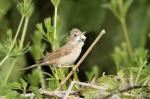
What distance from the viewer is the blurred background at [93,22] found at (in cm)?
643

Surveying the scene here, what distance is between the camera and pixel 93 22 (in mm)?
6520

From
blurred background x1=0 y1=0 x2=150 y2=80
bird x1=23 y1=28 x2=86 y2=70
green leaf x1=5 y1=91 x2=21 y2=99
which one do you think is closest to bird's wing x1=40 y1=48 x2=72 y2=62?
bird x1=23 y1=28 x2=86 y2=70

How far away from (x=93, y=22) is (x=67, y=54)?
2058mm

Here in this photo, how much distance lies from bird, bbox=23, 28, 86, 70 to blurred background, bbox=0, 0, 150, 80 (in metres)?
1.69

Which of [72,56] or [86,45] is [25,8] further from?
[86,45]

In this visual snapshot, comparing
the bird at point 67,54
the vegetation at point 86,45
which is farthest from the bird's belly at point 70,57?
the vegetation at point 86,45

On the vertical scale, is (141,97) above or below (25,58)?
below

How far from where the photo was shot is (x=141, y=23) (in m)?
6.75

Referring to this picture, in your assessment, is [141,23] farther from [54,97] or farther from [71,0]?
[54,97]

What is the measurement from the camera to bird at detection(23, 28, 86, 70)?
13.8ft

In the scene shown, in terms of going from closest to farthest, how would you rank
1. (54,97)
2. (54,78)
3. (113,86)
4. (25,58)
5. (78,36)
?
(113,86)
(54,97)
(54,78)
(78,36)
(25,58)

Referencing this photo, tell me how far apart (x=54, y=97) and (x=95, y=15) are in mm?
3201

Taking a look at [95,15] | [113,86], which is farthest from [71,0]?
[113,86]

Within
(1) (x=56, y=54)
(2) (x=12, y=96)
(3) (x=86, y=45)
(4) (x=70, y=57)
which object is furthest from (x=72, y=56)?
(3) (x=86, y=45)
